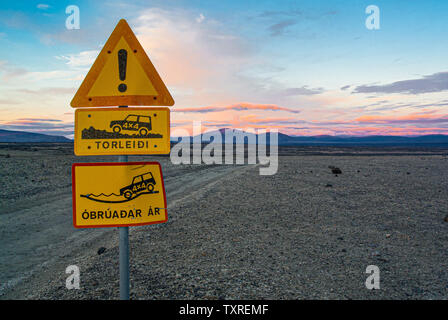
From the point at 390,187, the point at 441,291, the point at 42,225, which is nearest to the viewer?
the point at 441,291

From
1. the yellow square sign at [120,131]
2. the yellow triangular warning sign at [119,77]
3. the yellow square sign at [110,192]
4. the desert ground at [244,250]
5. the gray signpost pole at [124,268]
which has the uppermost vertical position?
the yellow triangular warning sign at [119,77]

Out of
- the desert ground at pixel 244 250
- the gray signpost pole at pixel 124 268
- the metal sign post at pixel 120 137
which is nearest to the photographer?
the gray signpost pole at pixel 124 268

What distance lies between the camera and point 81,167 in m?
2.94

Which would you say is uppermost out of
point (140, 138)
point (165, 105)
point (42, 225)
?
point (165, 105)

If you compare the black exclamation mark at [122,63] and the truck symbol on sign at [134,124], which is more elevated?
the black exclamation mark at [122,63]

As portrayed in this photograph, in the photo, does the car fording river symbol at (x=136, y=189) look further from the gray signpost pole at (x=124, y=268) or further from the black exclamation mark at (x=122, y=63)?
the black exclamation mark at (x=122, y=63)

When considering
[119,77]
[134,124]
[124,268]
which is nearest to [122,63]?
[119,77]

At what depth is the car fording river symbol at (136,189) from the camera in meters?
2.95

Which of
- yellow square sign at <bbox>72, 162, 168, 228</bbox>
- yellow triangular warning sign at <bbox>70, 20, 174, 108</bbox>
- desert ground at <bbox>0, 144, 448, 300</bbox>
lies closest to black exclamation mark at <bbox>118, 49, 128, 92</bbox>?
yellow triangular warning sign at <bbox>70, 20, 174, 108</bbox>

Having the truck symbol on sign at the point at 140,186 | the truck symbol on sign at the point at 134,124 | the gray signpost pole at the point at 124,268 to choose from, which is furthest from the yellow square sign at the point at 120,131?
the gray signpost pole at the point at 124,268
